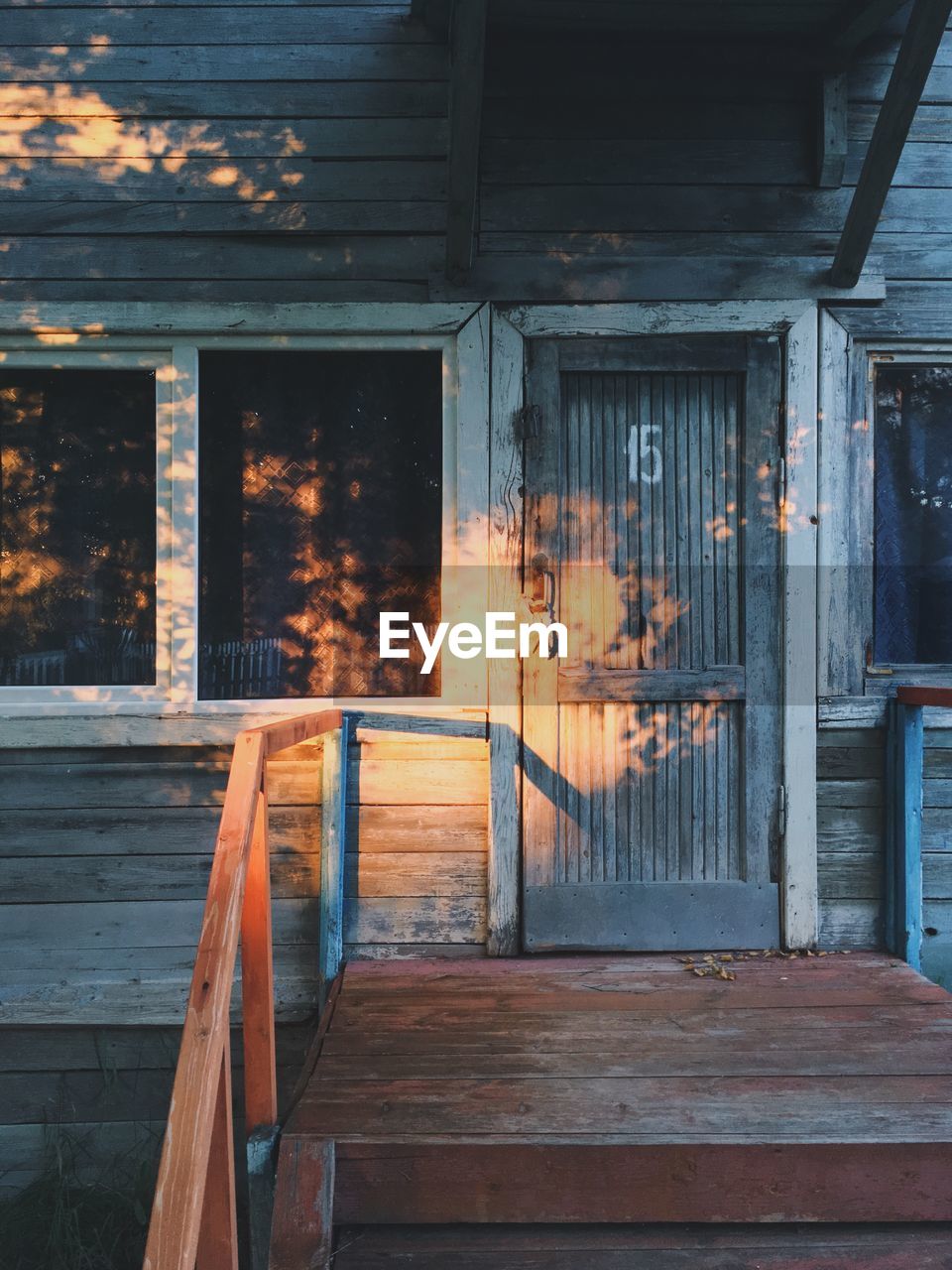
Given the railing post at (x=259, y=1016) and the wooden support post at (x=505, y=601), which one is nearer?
the railing post at (x=259, y=1016)

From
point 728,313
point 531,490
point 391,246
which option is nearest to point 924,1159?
point 531,490

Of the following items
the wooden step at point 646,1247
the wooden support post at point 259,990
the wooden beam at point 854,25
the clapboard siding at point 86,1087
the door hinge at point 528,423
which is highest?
the wooden beam at point 854,25

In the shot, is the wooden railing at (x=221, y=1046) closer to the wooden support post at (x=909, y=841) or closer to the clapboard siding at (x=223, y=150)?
the clapboard siding at (x=223, y=150)

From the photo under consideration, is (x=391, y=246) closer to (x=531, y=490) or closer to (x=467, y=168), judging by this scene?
(x=467, y=168)

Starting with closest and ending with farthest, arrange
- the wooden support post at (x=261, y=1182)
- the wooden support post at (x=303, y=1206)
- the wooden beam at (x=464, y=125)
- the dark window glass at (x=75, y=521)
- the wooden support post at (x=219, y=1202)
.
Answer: the wooden support post at (x=219, y=1202), the wooden support post at (x=303, y=1206), the wooden support post at (x=261, y=1182), the wooden beam at (x=464, y=125), the dark window glass at (x=75, y=521)

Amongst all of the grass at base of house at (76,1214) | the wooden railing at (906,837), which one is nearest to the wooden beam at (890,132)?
the wooden railing at (906,837)

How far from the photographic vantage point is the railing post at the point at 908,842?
3107 millimetres

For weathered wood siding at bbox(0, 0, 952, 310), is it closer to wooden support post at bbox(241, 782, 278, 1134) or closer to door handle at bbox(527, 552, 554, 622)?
door handle at bbox(527, 552, 554, 622)

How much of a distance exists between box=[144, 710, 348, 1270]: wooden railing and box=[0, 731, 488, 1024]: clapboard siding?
561 millimetres

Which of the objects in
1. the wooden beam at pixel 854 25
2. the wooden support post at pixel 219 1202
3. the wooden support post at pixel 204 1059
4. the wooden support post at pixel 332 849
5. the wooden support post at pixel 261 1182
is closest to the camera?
the wooden support post at pixel 204 1059

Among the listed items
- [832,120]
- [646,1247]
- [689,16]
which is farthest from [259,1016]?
[832,120]

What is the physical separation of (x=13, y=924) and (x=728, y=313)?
319 cm

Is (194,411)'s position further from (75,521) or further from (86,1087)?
(86,1087)

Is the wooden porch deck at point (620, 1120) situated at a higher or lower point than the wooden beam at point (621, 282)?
lower
